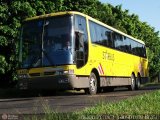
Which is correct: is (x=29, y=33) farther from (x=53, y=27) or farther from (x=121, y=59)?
(x=121, y=59)

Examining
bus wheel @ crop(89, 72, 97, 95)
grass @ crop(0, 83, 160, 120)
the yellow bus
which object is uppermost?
the yellow bus

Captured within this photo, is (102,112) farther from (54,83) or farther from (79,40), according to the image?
(79,40)

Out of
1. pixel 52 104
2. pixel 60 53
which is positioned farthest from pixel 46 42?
pixel 52 104

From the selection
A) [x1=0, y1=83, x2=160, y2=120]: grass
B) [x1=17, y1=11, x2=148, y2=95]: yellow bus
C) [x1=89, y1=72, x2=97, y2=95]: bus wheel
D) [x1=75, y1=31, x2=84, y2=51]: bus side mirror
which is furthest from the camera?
[x1=89, y1=72, x2=97, y2=95]: bus wheel

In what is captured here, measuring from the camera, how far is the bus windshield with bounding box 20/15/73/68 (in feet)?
65.9

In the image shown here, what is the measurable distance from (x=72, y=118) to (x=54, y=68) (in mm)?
11353

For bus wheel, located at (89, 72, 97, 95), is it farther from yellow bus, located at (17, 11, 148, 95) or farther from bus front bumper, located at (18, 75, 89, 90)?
bus front bumper, located at (18, 75, 89, 90)

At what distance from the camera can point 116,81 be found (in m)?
26.3

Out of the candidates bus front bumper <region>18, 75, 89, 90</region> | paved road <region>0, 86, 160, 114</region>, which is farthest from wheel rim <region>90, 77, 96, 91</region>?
paved road <region>0, 86, 160, 114</region>

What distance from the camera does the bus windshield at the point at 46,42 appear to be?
65.9 ft

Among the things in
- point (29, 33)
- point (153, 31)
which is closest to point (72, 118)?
point (29, 33)

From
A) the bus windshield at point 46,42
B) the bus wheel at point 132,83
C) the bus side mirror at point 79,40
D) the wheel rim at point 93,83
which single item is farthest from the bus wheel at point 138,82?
the bus windshield at point 46,42

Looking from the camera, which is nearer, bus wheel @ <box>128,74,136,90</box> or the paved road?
the paved road

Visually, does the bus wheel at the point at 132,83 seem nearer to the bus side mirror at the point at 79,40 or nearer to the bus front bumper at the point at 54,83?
the bus front bumper at the point at 54,83
